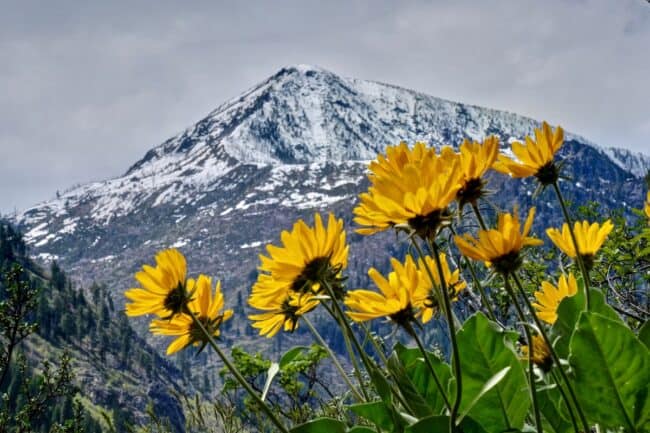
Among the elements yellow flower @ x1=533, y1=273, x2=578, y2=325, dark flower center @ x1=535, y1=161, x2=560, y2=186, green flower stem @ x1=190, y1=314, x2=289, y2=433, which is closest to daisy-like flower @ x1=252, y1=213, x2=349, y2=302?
green flower stem @ x1=190, y1=314, x2=289, y2=433

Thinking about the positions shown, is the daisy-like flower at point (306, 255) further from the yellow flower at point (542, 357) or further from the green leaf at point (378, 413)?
the yellow flower at point (542, 357)

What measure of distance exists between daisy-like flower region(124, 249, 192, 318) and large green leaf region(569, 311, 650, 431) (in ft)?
3.91

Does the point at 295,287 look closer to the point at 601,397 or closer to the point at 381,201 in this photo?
the point at 381,201

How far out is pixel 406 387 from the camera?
177cm

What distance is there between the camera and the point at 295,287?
180 cm

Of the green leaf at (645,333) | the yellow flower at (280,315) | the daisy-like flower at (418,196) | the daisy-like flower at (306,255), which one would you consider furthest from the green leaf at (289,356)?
the green leaf at (645,333)

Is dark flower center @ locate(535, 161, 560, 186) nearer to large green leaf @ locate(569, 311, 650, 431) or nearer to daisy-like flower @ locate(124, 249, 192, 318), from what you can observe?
large green leaf @ locate(569, 311, 650, 431)

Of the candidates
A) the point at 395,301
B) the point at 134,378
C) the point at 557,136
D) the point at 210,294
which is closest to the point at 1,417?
the point at 210,294

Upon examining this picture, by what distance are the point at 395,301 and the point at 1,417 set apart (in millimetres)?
6897

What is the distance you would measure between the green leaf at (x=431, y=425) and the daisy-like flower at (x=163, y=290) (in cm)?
77

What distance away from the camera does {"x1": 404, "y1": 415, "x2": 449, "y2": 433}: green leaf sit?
1.50 metres

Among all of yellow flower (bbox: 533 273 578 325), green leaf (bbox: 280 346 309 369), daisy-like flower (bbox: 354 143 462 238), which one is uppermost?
daisy-like flower (bbox: 354 143 462 238)

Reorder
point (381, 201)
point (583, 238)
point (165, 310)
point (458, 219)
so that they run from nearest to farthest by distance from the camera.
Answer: point (381, 201), point (458, 219), point (165, 310), point (583, 238)

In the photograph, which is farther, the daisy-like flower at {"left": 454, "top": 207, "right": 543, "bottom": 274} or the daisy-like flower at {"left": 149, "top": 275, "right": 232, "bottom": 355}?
the daisy-like flower at {"left": 149, "top": 275, "right": 232, "bottom": 355}
